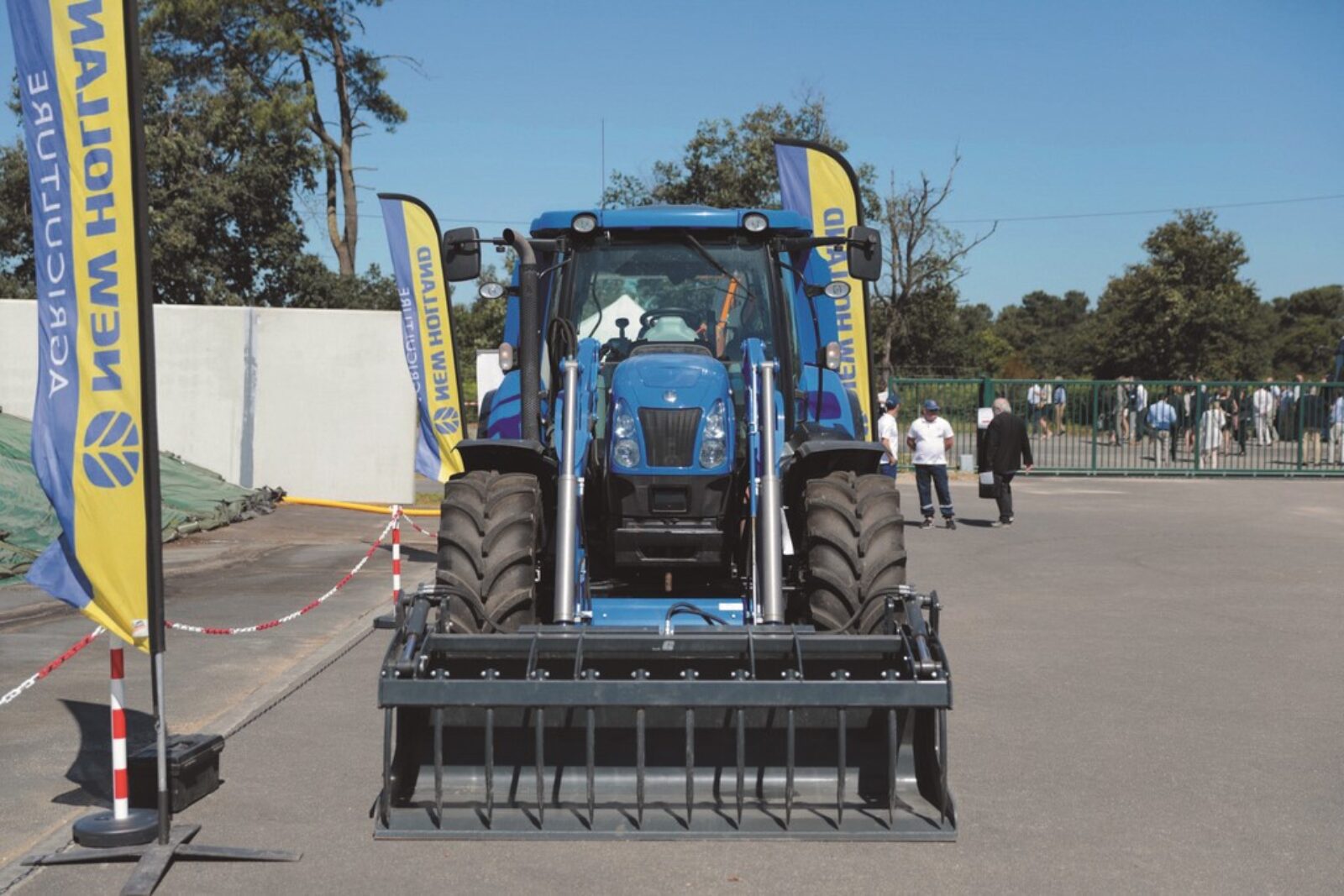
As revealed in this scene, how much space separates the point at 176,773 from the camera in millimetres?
6137

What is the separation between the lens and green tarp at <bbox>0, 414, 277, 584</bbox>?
13828 mm

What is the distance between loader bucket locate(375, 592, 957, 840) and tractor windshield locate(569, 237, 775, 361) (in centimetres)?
247

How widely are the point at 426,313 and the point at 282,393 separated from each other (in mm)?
7343

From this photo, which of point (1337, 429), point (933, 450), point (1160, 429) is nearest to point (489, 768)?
point (933, 450)

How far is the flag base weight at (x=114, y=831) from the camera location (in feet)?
18.6

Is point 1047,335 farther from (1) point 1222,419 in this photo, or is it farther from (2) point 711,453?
(2) point 711,453

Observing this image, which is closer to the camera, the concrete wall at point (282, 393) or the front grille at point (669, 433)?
the front grille at point (669, 433)

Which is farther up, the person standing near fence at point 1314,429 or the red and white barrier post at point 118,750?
the person standing near fence at point 1314,429

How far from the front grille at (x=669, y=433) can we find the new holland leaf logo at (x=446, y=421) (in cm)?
912

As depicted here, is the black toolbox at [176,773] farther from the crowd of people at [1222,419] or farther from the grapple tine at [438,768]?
the crowd of people at [1222,419]

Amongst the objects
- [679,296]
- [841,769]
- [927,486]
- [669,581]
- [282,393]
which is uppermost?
[679,296]

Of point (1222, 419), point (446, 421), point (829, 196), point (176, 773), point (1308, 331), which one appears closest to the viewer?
point (176, 773)

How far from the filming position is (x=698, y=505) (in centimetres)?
718

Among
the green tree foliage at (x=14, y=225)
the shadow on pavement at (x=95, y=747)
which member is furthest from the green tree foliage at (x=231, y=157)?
the shadow on pavement at (x=95, y=747)
